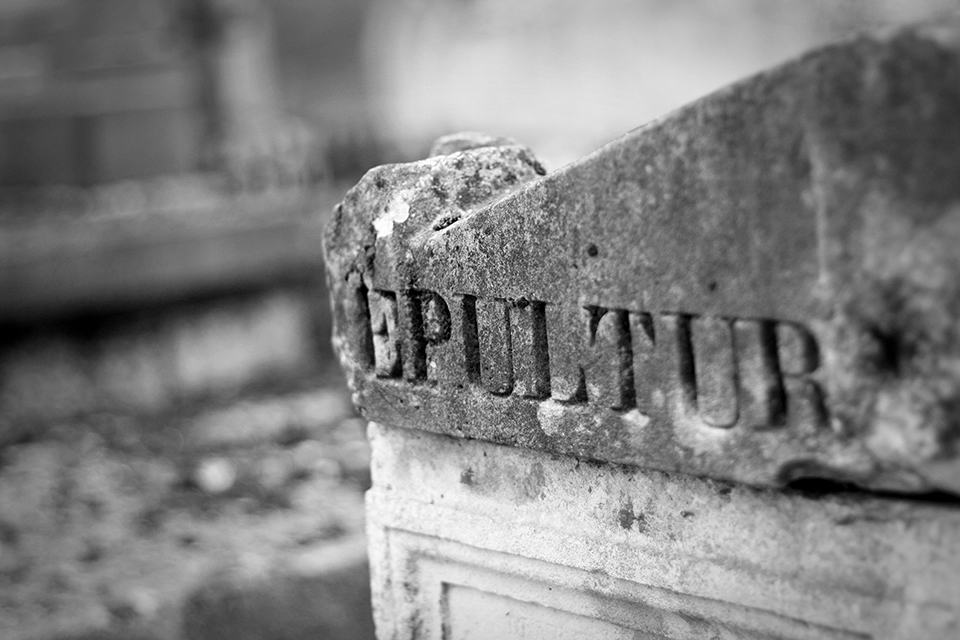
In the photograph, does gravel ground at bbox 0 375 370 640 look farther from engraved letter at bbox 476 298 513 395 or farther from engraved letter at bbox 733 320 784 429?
engraved letter at bbox 733 320 784 429

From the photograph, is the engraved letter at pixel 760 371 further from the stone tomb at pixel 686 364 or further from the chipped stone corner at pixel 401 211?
the chipped stone corner at pixel 401 211

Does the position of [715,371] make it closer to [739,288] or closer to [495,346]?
[739,288]

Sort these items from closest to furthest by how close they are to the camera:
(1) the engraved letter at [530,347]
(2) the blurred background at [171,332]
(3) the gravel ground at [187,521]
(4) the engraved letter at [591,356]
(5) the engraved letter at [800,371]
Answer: (5) the engraved letter at [800,371] → (4) the engraved letter at [591,356] → (1) the engraved letter at [530,347] → (3) the gravel ground at [187,521] → (2) the blurred background at [171,332]

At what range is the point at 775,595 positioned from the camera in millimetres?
1390

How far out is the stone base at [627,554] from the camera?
50.4 inches

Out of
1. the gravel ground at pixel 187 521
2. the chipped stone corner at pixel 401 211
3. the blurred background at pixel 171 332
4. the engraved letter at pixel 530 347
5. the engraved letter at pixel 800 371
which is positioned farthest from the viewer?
the blurred background at pixel 171 332

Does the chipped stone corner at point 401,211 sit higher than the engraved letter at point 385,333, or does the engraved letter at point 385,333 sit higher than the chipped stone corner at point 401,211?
the chipped stone corner at point 401,211

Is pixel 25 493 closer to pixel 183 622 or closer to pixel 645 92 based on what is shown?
pixel 183 622

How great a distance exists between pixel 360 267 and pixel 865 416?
0.94 m

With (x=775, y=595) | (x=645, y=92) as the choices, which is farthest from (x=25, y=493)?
(x=645, y=92)

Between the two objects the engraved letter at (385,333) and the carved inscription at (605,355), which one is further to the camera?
the engraved letter at (385,333)

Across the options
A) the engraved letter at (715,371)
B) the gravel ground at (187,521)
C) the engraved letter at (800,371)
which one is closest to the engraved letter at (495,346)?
the engraved letter at (715,371)

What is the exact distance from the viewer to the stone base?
128cm

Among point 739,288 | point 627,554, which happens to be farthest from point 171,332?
point 739,288
